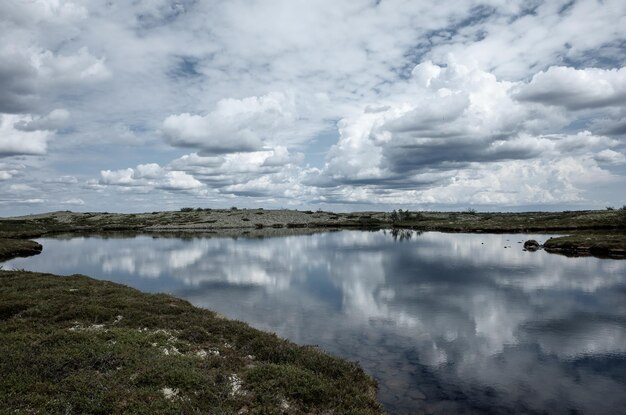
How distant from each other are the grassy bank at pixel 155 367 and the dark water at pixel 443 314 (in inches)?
158

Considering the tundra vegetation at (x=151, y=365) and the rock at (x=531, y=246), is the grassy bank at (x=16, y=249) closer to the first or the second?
the tundra vegetation at (x=151, y=365)

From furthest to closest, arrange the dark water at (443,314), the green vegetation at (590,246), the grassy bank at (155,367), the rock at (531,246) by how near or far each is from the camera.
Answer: the rock at (531,246)
the green vegetation at (590,246)
the dark water at (443,314)
the grassy bank at (155,367)

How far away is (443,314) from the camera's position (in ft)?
122

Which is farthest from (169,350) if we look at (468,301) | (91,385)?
(468,301)

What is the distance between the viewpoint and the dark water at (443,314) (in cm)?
2177

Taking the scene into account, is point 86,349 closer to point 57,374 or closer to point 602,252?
point 57,374

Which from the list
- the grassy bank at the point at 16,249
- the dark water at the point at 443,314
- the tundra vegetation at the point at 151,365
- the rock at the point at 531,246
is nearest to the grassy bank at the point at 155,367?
the tundra vegetation at the point at 151,365

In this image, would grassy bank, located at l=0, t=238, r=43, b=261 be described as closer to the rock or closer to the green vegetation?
the rock

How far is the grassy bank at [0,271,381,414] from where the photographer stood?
15469mm

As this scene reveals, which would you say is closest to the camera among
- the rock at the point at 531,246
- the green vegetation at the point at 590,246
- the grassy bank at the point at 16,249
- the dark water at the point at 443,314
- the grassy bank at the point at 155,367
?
the grassy bank at the point at 155,367

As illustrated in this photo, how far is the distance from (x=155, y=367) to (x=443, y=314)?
26.8 meters

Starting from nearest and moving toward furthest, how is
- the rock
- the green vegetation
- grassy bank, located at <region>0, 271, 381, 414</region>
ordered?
grassy bank, located at <region>0, 271, 381, 414</region> < the green vegetation < the rock

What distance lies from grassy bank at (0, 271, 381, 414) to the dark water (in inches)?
158

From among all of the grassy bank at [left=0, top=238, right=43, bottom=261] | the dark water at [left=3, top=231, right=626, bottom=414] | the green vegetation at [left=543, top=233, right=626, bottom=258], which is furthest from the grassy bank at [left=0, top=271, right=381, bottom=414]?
the green vegetation at [left=543, top=233, right=626, bottom=258]
